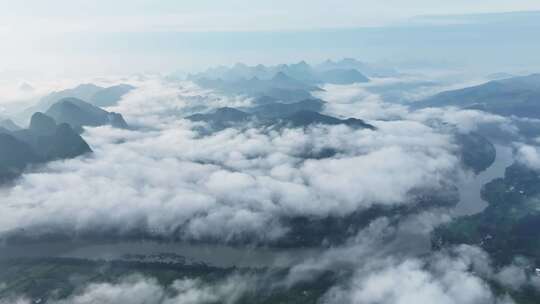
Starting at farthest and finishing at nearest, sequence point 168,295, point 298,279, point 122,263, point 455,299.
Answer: point 122,263 < point 298,279 < point 168,295 < point 455,299

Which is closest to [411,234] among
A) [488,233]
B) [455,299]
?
[488,233]

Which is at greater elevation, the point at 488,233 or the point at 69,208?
the point at 69,208

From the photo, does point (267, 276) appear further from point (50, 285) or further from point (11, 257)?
point (11, 257)

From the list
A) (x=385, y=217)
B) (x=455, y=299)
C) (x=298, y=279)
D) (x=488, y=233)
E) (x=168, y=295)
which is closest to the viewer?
(x=455, y=299)

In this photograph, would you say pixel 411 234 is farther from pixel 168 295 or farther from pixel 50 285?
pixel 50 285

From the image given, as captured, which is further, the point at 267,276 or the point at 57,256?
the point at 57,256

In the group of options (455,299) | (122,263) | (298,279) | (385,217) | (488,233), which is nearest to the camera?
(455,299)

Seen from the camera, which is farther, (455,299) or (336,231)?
(336,231)

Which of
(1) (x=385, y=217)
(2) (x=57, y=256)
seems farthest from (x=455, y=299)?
(2) (x=57, y=256)

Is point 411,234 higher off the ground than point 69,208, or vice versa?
point 69,208
